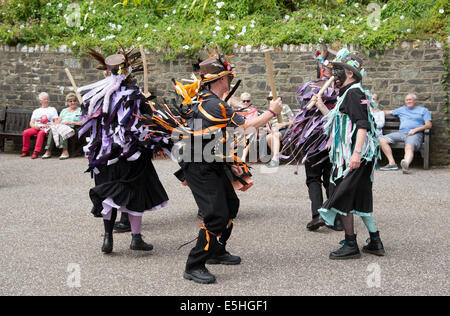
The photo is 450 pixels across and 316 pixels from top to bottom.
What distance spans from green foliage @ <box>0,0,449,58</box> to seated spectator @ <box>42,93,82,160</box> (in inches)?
64.9

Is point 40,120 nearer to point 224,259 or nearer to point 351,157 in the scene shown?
point 224,259

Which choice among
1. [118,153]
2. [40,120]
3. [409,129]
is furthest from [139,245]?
[40,120]

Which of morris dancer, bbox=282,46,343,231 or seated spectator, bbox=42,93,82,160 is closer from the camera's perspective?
morris dancer, bbox=282,46,343,231

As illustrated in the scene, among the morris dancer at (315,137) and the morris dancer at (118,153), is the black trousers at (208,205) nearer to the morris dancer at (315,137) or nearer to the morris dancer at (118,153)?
the morris dancer at (118,153)

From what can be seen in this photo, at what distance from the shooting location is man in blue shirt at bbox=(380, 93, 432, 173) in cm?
1082

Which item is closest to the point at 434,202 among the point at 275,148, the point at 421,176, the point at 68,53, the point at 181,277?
the point at 421,176

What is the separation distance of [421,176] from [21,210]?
6507mm

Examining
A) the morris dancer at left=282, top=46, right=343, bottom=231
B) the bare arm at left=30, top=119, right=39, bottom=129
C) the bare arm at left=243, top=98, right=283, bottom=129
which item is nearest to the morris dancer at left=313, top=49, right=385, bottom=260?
the morris dancer at left=282, top=46, right=343, bottom=231

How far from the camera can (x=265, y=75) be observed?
41.3ft

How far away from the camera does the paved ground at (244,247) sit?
448cm

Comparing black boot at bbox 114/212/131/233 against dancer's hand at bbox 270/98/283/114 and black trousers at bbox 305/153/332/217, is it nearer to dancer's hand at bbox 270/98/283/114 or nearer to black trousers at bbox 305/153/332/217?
black trousers at bbox 305/153/332/217

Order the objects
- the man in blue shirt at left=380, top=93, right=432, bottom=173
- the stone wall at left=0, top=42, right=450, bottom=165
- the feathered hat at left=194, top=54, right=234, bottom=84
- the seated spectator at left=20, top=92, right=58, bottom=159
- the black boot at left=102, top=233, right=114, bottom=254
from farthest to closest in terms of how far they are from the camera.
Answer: the seated spectator at left=20, top=92, right=58, bottom=159 < the stone wall at left=0, top=42, right=450, bottom=165 < the man in blue shirt at left=380, top=93, right=432, bottom=173 < the black boot at left=102, top=233, right=114, bottom=254 < the feathered hat at left=194, top=54, right=234, bottom=84

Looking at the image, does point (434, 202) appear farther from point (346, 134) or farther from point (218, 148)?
point (218, 148)

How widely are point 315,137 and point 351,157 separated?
125 cm
